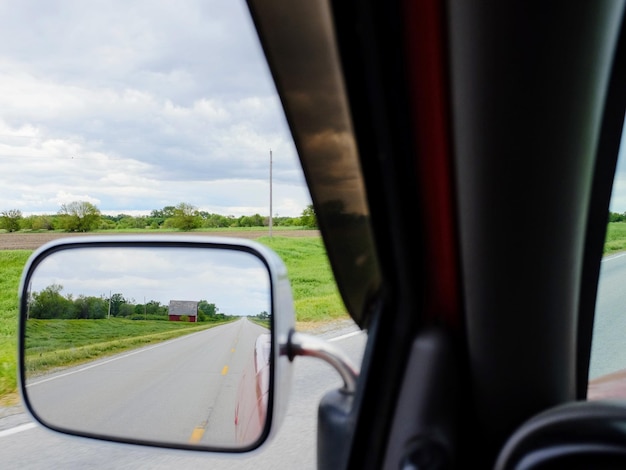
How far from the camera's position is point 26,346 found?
144 centimetres

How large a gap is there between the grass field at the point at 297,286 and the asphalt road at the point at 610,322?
1.69ft

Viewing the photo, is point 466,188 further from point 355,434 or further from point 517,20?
point 355,434

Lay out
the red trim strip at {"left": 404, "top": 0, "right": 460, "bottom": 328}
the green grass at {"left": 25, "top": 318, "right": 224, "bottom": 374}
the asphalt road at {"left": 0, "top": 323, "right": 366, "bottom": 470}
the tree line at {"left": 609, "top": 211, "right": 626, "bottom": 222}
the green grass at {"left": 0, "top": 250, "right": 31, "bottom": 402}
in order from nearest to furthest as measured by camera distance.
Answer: the red trim strip at {"left": 404, "top": 0, "right": 460, "bottom": 328} → the tree line at {"left": 609, "top": 211, "right": 626, "bottom": 222} → the green grass at {"left": 25, "top": 318, "right": 224, "bottom": 374} → the asphalt road at {"left": 0, "top": 323, "right": 366, "bottom": 470} → the green grass at {"left": 0, "top": 250, "right": 31, "bottom": 402}

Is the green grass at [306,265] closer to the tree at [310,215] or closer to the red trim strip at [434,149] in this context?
the tree at [310,215]

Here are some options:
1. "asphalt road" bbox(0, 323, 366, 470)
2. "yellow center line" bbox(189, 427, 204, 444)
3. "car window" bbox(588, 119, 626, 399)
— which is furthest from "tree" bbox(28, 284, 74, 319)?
"asphalt road" bbox(0, 323, 366, 470)

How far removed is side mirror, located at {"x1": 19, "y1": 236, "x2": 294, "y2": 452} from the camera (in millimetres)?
1257

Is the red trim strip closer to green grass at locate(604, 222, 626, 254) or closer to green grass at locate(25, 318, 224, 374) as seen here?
green grass at locate(604, 222, 626, 254)

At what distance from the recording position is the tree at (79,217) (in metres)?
2.22

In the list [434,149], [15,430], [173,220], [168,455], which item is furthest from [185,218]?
[15,430]

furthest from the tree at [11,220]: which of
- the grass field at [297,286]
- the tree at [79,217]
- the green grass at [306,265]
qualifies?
the green grass at [306,265]

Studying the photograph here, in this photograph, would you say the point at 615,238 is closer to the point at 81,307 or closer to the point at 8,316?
the point at 81,307

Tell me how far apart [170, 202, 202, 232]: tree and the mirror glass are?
434 mm

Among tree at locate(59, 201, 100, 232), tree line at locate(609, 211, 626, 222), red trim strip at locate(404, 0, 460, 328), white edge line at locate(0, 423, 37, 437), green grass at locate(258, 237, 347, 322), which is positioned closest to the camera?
red trim strip at locate(404, 0, 460, 328)

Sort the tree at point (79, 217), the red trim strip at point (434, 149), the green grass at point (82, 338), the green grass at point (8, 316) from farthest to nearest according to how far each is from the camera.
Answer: the green grass at point (8, 316)
the tree at point (79, 217)
the green grass at point (82, 338)
the red trim strip at point (434, 149)
